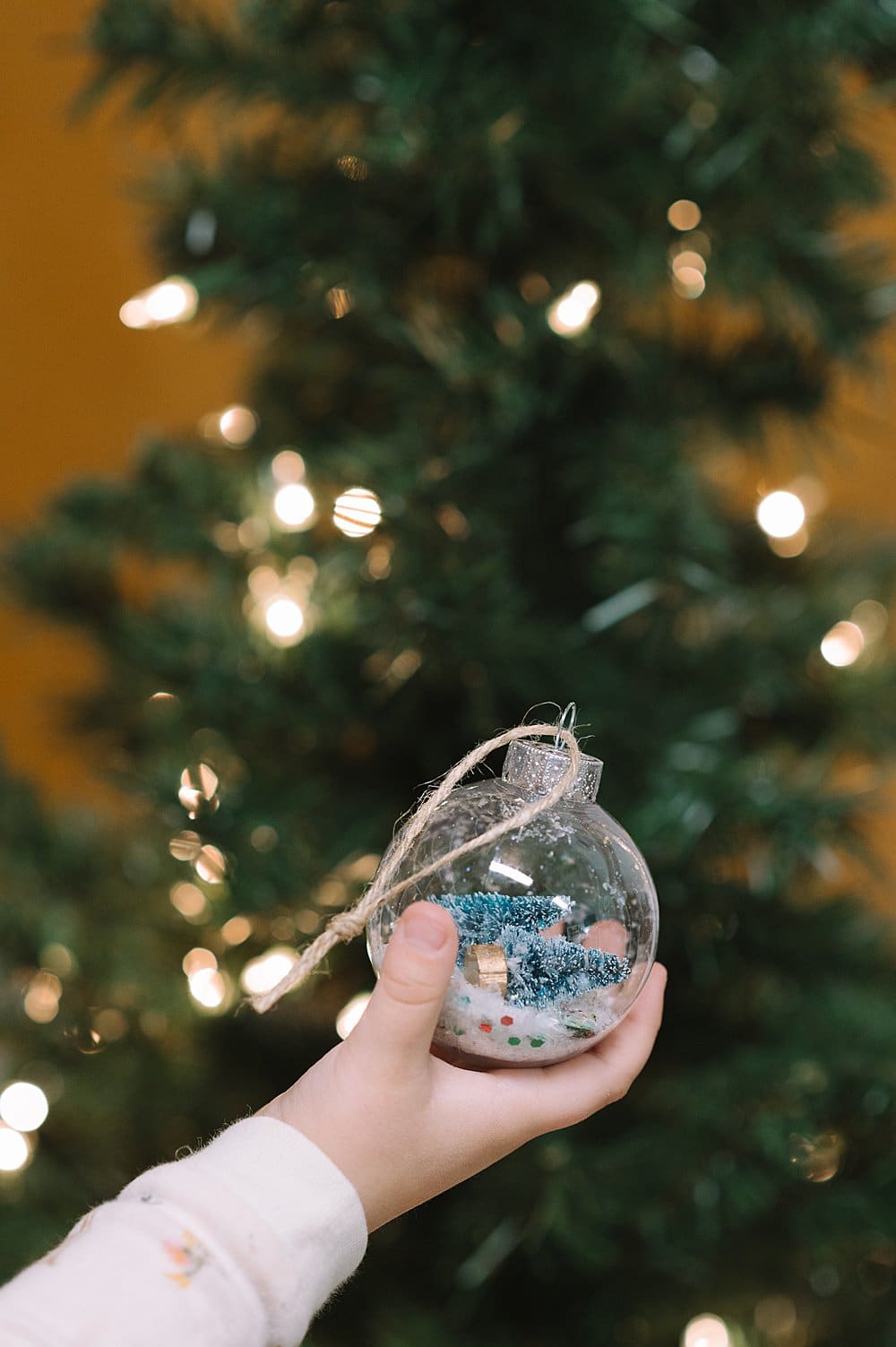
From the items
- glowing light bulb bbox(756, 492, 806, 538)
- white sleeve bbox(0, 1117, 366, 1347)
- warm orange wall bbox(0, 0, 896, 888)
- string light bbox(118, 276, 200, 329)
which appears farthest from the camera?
warm orange wall bbox(0, 0, 896, 888)

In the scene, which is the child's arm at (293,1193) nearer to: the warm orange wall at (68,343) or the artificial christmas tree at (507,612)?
the artificial christmas tree at (507,612)

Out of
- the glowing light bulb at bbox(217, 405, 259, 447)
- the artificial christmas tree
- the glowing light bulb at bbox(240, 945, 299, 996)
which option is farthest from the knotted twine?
the glowing light bulb at bbox(217, 405, 259, 447)

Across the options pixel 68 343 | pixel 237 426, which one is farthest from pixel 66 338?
pixel 237 426

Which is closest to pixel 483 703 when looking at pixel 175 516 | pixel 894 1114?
pixel 175 516

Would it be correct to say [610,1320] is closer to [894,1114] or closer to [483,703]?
[894,1114]

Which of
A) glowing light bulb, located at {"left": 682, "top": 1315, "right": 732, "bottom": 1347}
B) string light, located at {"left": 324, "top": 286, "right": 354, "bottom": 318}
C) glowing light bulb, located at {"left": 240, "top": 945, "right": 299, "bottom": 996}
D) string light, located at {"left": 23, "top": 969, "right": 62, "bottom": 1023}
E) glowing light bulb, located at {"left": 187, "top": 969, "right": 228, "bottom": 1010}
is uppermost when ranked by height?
string light, located at {"left": 324, "top": 286, "right": 354, "bottom": 318}

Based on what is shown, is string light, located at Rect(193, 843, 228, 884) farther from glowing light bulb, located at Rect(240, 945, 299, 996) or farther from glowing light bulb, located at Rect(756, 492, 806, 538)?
glowing light bulb, located at Rect(756, 492, 806, 538)

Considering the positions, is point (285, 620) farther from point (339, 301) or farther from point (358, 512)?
point (339, 301)
